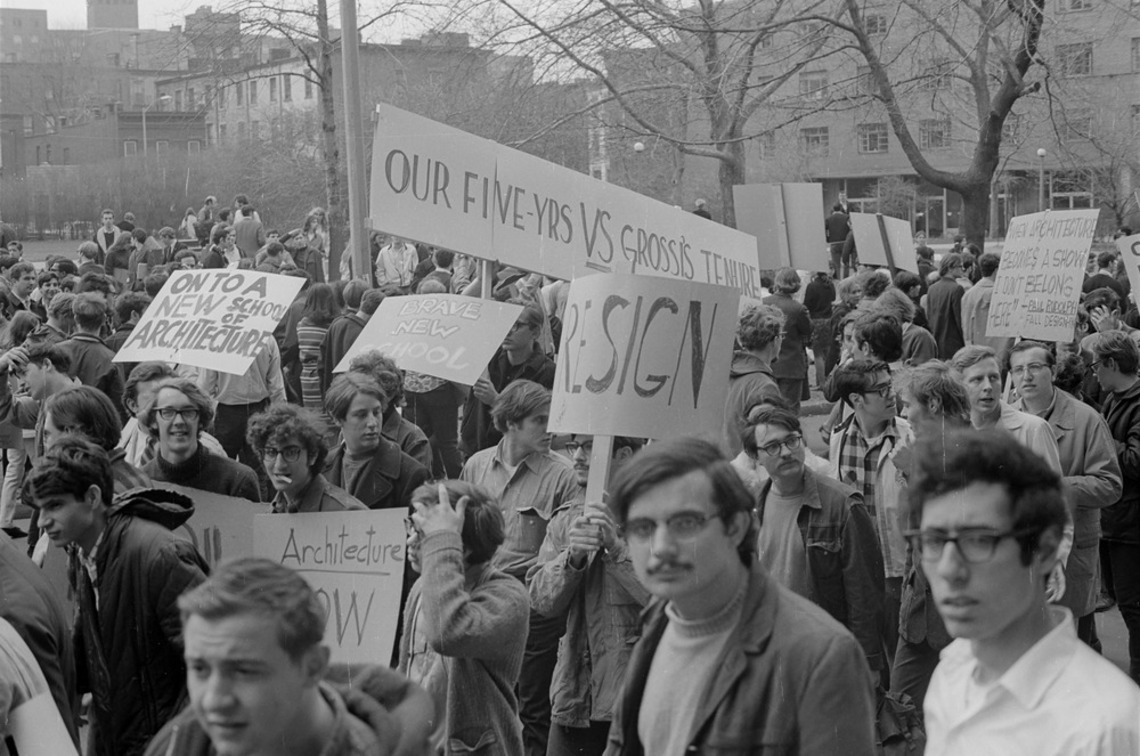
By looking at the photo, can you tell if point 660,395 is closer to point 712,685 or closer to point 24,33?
point 712,685

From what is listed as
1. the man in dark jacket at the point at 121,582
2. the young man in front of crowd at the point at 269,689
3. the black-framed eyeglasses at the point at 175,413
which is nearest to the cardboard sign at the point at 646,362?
the man in dark jacket at the point at 121,582

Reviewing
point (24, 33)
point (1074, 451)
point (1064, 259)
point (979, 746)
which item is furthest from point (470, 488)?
point (24, 33)

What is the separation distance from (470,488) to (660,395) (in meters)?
0.88

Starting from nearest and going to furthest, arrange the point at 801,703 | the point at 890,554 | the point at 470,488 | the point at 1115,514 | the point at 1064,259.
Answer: the point at 801,703, the point at 470,488, the point at 890,554, the point at 1115,514, the point at 1064,259

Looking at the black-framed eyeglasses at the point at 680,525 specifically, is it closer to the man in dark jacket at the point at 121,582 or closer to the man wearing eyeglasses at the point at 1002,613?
the man wearing eyeglasses at the point at 1002,613

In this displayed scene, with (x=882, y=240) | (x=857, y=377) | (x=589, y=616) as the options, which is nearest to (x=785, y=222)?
(x=882, y=240)

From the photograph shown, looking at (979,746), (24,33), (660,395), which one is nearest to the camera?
(979,746)

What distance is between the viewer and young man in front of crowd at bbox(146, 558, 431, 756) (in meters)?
2.68

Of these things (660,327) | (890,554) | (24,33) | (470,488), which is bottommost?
(890,554)

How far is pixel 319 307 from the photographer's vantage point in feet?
38.1

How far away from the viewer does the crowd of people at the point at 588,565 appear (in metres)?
2.74

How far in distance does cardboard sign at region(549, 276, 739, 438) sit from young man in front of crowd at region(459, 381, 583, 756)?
73 cm

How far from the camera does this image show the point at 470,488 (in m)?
4.60

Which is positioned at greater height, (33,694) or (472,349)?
(472,349)
